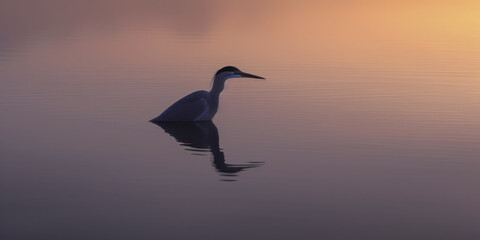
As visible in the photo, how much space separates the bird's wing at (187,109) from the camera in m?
10.2

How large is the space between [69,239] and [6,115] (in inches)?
204

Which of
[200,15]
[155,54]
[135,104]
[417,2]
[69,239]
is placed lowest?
[69,239]

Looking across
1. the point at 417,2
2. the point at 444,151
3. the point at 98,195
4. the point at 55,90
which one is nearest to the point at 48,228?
the point at 98,195

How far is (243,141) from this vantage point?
8.91 metres

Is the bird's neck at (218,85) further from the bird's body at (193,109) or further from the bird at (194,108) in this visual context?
the bird's body at (193,109)

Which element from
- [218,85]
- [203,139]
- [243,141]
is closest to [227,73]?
[218,85]

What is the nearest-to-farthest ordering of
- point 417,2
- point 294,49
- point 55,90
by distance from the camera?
point 55,90 < point 294,49 < point 417,2

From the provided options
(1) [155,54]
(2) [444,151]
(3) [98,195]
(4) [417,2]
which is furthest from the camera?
(4) [417,2]

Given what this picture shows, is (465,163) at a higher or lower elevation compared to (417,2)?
lower

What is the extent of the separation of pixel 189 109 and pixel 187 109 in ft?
0.10

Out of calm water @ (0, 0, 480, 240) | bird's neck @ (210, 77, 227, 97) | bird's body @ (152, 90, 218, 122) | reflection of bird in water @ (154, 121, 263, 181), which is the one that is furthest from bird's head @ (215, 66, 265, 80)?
reflection of bird in water @ (154, 121, 263, 181)

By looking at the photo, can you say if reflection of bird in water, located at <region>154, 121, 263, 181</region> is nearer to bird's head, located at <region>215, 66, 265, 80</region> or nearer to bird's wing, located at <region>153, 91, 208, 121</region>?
bird's wing, located at <region>153, 91, 208, 121</region>

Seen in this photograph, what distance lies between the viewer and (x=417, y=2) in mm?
35781

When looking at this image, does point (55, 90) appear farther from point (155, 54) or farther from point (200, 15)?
point (200, 15)
